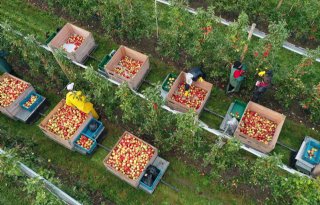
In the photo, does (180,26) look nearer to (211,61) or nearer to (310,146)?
(211,61)

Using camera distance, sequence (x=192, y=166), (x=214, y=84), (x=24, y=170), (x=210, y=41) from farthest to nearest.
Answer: (x=214, y=84) → (x=210, y=41) → (x=192, y=166) → (x=24, y=170)

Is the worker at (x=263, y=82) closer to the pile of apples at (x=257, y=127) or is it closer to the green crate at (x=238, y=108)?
the green crate at (x=238, y=108)

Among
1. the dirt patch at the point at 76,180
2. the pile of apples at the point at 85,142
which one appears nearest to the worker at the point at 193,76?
the pile of apples at the point at 85,142

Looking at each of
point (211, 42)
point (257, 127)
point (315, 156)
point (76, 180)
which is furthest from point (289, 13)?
point (76, 180)

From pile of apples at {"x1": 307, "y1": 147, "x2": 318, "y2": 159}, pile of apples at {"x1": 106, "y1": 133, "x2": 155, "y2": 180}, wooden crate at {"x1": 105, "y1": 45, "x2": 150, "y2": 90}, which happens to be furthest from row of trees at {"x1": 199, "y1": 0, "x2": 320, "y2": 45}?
pile of apples at {"x1": 106, "y1": 133, "x2": 155, "y2": 180}

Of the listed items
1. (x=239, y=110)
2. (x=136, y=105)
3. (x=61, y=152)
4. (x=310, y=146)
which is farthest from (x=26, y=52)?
(x=310, y=146)

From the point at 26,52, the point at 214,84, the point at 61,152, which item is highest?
the point at 214,84

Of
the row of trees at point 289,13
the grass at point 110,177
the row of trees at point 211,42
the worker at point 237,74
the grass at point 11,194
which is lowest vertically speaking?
the grass at point 11,194
